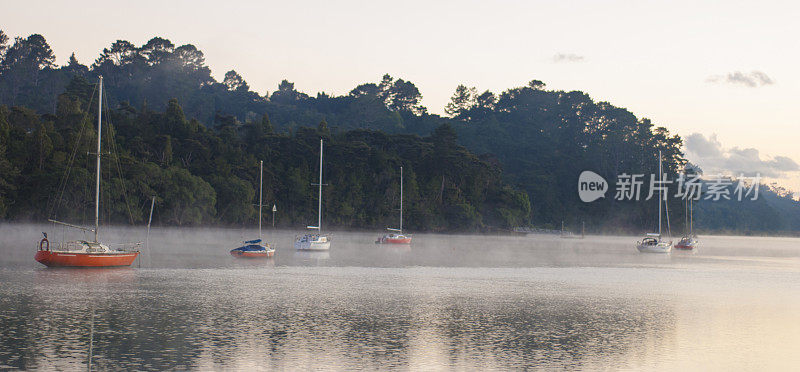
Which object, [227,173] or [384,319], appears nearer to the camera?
[384,319]

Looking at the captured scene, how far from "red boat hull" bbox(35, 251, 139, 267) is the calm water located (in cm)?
78

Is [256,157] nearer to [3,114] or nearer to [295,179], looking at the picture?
[295,179]

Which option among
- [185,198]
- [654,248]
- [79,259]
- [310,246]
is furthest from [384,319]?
[185,198]

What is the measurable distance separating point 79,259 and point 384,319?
34.4 m

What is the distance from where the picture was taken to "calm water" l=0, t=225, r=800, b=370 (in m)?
24.4

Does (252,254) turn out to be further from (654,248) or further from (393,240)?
(654,248)

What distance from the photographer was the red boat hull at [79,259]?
57.4m

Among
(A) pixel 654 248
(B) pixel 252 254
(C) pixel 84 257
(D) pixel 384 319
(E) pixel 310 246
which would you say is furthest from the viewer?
(A) pixel 654 248

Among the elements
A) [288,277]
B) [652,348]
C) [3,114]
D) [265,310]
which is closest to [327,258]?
[288,277]

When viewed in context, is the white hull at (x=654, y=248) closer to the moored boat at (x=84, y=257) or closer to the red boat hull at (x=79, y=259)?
the moored boat at (x=84, y=257)

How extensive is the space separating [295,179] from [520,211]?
60.6m

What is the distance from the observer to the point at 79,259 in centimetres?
5822

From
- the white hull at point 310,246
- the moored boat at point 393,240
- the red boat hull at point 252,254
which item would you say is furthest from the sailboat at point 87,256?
the moored boat at point 393,240

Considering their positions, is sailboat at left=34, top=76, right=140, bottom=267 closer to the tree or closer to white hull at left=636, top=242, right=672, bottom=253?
the tree
